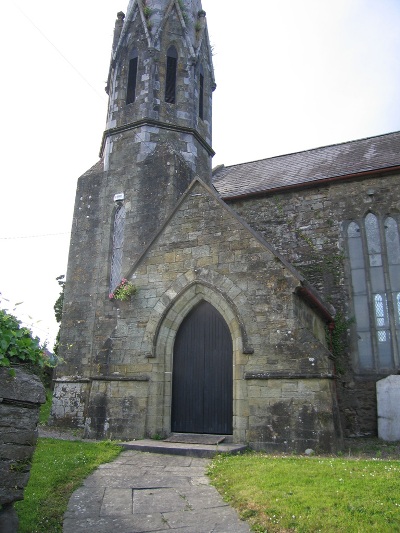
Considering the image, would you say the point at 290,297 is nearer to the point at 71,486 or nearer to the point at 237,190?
the point at 71,486

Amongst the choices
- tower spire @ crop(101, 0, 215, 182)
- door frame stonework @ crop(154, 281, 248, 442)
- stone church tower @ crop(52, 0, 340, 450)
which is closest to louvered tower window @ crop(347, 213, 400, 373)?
stone church tower @ crop(52, 0, 340, 450)

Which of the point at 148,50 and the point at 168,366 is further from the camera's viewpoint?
the point at 148,50

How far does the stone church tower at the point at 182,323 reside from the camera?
8820mm

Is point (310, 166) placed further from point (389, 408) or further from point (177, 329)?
point (177, 329)

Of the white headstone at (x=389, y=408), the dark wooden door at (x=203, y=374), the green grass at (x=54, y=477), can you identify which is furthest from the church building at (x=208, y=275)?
the green grass at (x=54, y=477)

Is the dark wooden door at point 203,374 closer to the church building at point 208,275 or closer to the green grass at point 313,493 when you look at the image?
the church building at point 208,275

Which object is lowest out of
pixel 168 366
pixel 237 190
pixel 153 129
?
pixel 168 366

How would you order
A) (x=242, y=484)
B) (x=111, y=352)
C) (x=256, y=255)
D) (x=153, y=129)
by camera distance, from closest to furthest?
(x=242, y=484)
(x=256, y=255)
(x=111, y=352)
(x=153, y=129)

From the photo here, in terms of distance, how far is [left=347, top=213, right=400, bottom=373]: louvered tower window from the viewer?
498 inches

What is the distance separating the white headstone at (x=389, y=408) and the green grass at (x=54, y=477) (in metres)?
6.62

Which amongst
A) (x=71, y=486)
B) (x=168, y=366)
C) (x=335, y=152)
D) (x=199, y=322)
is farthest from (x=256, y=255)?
(x=335, y=152)

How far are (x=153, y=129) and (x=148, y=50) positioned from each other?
330cm

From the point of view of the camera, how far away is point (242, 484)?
597cm

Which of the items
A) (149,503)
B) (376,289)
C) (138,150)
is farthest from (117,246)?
(149,503)
